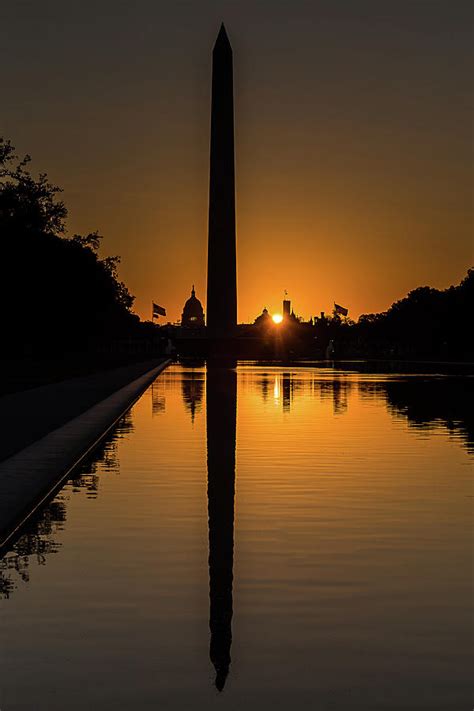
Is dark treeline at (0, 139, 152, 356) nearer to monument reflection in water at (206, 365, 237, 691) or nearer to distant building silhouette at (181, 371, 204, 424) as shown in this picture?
distant building silhouette at (181, 371, 204, 424)

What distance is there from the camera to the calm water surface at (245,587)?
26.1ft

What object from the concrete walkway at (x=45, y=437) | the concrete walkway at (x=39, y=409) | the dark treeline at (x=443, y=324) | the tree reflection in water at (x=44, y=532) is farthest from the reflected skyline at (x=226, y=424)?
the dark treeline at (x=443, y=324)

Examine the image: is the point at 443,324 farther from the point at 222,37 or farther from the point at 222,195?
the point at 222,37

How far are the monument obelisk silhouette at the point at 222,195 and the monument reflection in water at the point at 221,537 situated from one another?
107m

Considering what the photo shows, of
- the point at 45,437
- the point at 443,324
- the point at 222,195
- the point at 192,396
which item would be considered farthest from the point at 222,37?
the point at 45,437

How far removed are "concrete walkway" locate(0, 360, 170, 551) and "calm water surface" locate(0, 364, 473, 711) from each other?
0.37 m

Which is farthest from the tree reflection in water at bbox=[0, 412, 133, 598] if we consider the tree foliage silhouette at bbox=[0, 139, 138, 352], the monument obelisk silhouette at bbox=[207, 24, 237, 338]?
the monument obelisk silhouette at bbox=[207, 24, 237, 338]

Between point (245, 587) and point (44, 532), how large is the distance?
154 inches

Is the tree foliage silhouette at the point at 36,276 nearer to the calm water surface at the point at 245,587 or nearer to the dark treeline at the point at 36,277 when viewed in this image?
the dark treeline at the point at 36,277

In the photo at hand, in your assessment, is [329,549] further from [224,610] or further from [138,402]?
[138,402]

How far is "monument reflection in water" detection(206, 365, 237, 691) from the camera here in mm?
9000

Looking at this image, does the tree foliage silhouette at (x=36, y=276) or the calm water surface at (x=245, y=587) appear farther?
the tree foliage silhouette at (x=36, y=276)

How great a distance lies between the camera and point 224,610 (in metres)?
10.2

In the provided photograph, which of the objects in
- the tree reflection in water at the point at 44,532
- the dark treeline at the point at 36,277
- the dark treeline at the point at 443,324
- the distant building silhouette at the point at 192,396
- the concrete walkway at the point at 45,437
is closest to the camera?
the tree reflection in water at the point at 44,532
